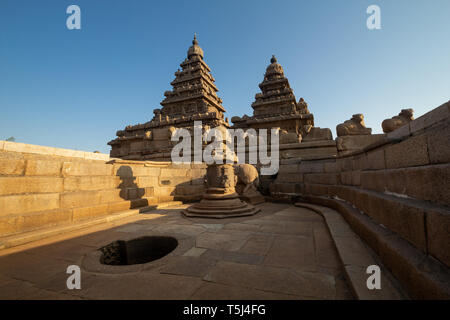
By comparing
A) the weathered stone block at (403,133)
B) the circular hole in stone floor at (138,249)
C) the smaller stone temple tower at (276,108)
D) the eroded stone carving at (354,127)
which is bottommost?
the circular hole in stone floor at (138,249)

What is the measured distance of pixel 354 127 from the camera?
24.2 ft

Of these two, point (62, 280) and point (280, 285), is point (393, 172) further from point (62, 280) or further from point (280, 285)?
point (62, 280)

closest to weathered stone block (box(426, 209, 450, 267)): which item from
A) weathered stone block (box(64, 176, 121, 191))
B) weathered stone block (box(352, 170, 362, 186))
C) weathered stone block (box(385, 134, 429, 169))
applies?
weathered stone block (box(385, 134, 429, 169))

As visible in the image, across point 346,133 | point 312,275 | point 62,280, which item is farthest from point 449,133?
point 346,133

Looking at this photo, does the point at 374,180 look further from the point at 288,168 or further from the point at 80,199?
the point at 80,199

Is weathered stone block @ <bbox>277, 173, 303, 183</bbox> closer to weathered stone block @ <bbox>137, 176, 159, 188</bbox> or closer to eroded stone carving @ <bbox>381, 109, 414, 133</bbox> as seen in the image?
eroded stone carving @ <bbox>381, 109, 414, 133</bbox>

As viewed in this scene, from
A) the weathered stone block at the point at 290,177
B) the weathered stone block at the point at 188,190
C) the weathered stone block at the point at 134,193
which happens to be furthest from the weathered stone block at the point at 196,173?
the weathered stone block at the point at 290,177

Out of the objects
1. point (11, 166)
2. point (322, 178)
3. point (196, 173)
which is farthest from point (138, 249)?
point (322, 178)

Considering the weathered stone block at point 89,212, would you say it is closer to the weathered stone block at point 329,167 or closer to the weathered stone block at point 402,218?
the weathered stone block at point 402,218

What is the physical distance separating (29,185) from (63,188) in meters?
0.58

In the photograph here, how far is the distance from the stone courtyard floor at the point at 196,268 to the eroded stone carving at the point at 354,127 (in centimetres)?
544

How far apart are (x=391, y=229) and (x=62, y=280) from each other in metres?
3.47

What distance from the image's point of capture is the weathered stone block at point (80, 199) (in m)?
3.97

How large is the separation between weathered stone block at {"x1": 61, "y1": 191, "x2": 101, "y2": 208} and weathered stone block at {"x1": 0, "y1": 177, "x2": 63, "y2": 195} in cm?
21
